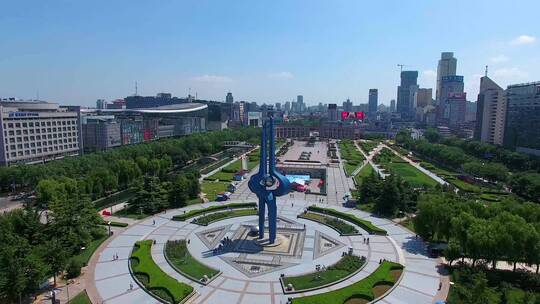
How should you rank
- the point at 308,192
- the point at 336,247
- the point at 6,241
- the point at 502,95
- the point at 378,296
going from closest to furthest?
the point at 378,296 → the point at 6,241 → the point at 336,247 → the point at 308,192 → the point at 502,95

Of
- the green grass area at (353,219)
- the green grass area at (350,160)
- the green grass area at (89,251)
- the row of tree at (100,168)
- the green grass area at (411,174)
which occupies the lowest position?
the green grass area at (89,251)

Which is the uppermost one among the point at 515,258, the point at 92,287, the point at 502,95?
the point at 502,95

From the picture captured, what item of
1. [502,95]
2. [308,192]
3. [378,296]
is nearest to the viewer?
[378,296]

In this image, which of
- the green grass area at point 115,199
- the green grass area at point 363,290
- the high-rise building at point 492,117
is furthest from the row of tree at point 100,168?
the high-rise building at point 492,117

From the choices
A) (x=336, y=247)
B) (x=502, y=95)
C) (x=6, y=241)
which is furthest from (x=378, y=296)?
(x=502, y=95)

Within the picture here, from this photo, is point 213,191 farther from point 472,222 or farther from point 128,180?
point 472,222

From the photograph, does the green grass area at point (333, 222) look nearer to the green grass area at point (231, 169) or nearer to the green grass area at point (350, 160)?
the green grass area at point (231, 169)

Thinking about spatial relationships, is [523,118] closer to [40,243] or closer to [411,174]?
[411,174]
